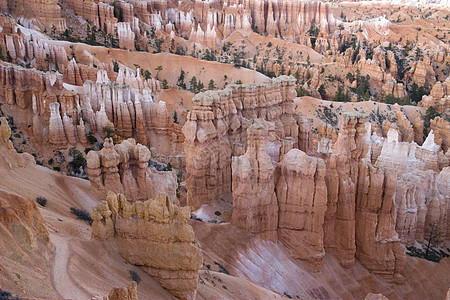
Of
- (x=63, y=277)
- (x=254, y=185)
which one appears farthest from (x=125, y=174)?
(x=63, y=277)

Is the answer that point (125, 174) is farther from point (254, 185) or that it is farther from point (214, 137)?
point (214, 137)

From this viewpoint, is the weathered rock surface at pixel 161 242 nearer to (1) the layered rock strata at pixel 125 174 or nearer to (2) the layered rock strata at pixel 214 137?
(1) the layered rock strata at pixel 125 174

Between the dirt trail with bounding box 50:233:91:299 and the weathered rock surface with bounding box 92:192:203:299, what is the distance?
5.13ft

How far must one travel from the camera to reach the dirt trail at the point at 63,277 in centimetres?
1000

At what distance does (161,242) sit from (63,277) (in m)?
3.46

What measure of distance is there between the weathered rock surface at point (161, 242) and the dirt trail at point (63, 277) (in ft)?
5.13

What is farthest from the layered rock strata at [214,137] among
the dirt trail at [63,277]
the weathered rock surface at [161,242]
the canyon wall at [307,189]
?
the dirt trail at [63,277]

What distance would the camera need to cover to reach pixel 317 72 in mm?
82500

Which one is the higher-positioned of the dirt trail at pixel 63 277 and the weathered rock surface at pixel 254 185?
the dirt trail at pixel 63 277

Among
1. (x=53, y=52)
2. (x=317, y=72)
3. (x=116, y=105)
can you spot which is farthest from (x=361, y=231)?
(x=317, y=72)

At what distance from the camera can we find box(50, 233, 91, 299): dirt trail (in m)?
10.0

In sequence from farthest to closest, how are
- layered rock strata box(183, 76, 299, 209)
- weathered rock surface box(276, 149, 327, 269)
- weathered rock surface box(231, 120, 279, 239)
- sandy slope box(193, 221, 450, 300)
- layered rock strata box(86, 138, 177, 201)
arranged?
layered rock strata box(183, 76, 299, 209), weathered rock surface box(276, 149, 327, 269), weathered rock surface box(231, 120, 279, 239), sandy slope box(193, 221, 450, 300), layered rock strata box(86, 138, 177, 201)

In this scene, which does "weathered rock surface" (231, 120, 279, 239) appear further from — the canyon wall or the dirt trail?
the dirt trail

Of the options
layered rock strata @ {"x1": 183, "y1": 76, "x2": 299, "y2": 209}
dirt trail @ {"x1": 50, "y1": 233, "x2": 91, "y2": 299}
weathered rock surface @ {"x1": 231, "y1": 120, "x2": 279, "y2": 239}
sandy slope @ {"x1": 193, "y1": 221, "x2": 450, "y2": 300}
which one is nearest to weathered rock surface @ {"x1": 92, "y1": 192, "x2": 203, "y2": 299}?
dirt trail @ {"x1": 50, "y1": 233, "x2": 91, "y2": 299}
